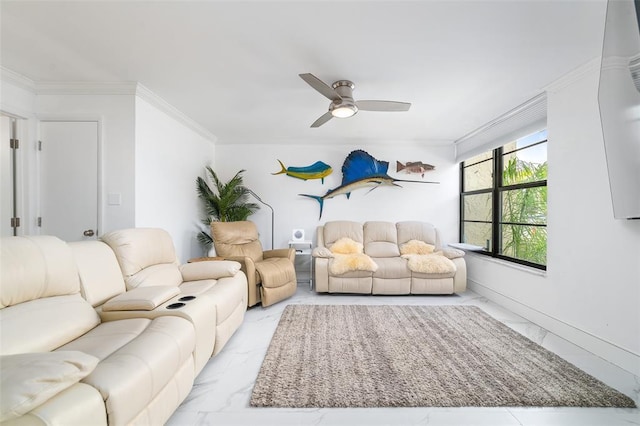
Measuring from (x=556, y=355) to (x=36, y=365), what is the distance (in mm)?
3121

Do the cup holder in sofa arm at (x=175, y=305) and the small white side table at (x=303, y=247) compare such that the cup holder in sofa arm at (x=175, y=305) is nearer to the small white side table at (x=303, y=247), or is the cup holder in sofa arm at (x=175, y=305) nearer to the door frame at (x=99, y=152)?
the door frame at (x=99, y=152)

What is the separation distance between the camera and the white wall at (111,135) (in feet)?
8.31

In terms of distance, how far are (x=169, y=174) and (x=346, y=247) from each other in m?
2.53

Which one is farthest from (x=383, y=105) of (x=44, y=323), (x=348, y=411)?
(x=44, y=323)

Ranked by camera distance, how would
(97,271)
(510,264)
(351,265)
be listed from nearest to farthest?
1. (97,271)
2. (510,264)
3. (351,265)

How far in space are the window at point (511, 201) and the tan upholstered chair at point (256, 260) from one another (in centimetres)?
277

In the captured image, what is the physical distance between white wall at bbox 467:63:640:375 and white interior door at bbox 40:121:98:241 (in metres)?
4.44

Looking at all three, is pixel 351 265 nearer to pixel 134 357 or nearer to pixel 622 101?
pixel 134 357

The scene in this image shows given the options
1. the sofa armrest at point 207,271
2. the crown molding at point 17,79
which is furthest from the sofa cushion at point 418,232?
the crown molding at point 17,79

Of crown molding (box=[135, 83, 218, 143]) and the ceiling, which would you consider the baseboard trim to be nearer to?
the ceiling

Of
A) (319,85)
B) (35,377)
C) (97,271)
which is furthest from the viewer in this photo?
(319,85)

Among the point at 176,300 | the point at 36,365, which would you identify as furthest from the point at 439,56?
the point at 36,365

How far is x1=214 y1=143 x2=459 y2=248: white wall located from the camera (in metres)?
4.40

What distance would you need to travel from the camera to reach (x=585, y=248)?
7.04ft
